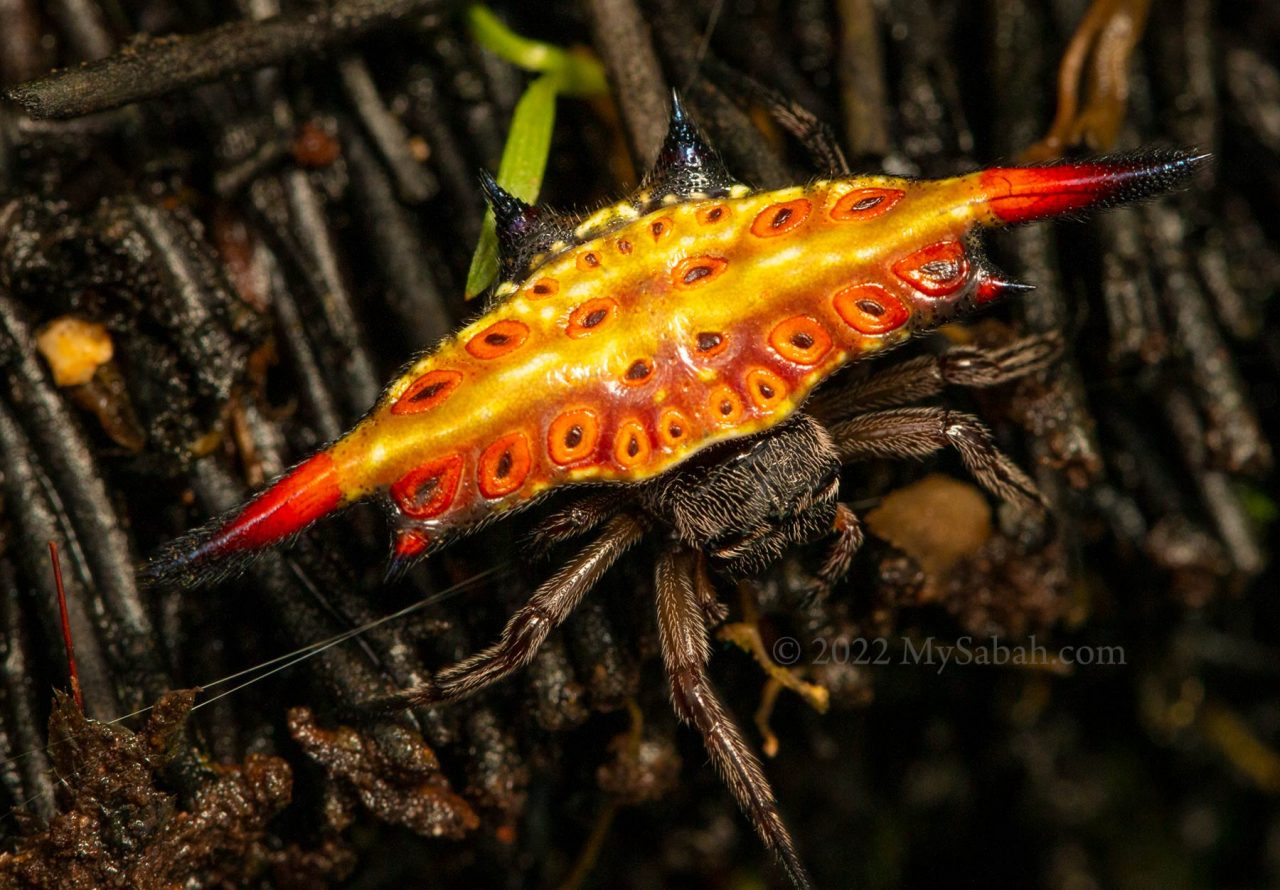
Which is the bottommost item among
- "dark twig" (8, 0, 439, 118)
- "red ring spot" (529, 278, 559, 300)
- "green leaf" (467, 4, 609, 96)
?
"red ring spot" (529, 278, 559, 300)

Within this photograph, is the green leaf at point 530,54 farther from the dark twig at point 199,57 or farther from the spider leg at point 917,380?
the spider leg at point 917,380

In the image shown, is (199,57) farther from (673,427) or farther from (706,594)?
(706,594)

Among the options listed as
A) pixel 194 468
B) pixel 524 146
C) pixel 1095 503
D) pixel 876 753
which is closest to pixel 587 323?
pixel 524 146

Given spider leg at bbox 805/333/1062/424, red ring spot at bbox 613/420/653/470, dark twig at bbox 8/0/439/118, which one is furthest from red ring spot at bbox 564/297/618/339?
dark twig at bbox 8/0/439/118

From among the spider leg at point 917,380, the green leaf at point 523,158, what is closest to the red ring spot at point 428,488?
the green leaf at point 523,158

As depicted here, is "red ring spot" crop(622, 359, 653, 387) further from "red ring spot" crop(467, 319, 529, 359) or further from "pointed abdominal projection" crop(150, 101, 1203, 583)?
"red ring spot" crop(467, 319, 529, 359)

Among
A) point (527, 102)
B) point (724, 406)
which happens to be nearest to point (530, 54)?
point (527, 102)
